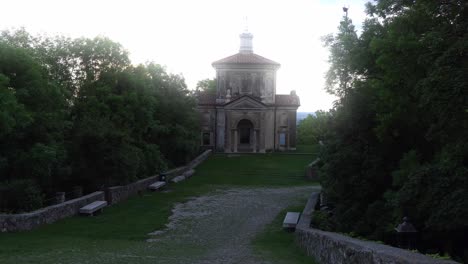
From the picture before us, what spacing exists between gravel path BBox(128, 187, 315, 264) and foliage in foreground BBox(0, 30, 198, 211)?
16.0 feet

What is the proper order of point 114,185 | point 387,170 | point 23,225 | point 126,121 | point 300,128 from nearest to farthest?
point 23,225, point 387,170, point 114,185, point 126,121, point 300,128

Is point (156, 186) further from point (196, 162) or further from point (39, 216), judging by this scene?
point (196, 162)

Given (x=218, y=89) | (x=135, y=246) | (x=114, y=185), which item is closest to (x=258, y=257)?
(x=135, y=246)

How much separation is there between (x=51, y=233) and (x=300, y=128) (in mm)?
71612

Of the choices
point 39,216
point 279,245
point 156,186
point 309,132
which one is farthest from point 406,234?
point 309,132

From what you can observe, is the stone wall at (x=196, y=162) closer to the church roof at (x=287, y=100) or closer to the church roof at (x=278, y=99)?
the church roof at (x=278, y=99)

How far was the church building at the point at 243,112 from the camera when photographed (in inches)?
2383

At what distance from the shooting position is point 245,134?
62.5 m

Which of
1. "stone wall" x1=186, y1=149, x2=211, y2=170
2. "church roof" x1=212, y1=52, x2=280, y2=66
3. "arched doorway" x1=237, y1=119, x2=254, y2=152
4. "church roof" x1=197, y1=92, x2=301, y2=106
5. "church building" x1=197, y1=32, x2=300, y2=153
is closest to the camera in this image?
"stone wall" x1=186, y1=149, x2=211, y2=170

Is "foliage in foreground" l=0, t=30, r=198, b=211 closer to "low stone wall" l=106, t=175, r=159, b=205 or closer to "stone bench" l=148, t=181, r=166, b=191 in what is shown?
"low stone wall" l=106, t=175, r=159, b=205

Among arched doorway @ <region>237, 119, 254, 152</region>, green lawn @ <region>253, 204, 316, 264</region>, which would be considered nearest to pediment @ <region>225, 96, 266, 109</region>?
arched doorway @ <region>237, 119, 254, 152</region>

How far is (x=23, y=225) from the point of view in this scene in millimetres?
16625

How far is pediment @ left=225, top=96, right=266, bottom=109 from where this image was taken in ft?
196

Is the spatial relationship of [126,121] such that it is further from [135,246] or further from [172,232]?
[135,246]
